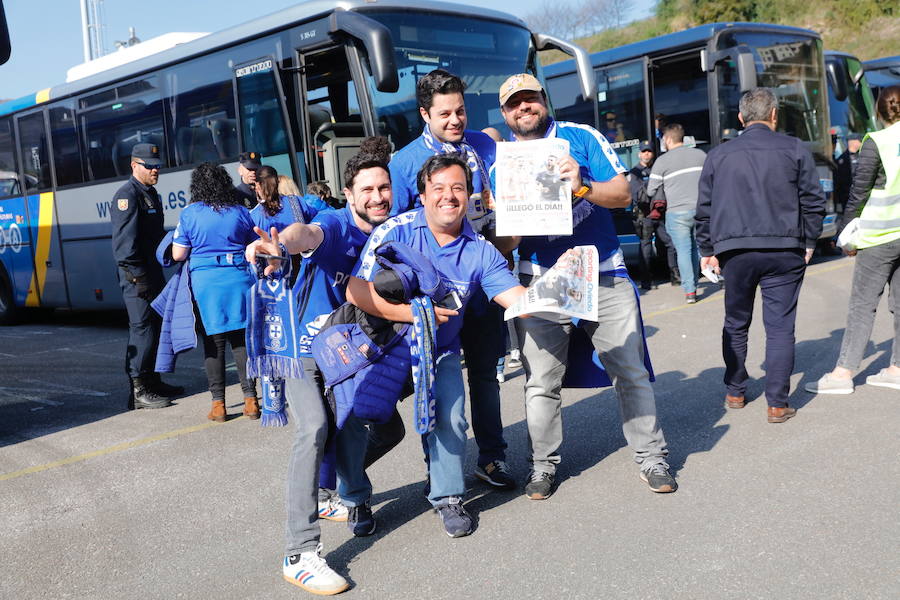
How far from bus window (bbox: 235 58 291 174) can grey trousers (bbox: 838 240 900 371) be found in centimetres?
554

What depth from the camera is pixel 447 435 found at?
147 inches

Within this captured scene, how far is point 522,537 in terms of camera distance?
370cm

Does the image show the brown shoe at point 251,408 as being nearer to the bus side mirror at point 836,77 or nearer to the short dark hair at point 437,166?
the short dark hair at point 437,166

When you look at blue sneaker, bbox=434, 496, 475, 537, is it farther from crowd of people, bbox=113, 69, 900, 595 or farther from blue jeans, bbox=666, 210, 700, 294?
blue jeans, bbox=666, 210, 700, 294

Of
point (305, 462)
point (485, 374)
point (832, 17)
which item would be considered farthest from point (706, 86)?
point (832, 17)

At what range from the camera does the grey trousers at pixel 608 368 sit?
411 centimetres

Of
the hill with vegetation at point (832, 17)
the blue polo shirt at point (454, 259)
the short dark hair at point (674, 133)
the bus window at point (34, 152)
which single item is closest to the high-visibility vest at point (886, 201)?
the blue polo shirt at point (454, 259)

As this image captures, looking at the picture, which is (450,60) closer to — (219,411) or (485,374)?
(219,411)

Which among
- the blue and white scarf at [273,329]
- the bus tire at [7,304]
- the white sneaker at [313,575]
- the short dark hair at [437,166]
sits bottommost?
the white sneaker at [313,575]

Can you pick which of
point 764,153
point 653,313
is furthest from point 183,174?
point 764,153

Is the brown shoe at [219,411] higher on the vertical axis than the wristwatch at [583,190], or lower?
lower

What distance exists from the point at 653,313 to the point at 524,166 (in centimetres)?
609

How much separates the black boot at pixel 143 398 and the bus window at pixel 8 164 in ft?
23.7

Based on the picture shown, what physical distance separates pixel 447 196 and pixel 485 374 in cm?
108
